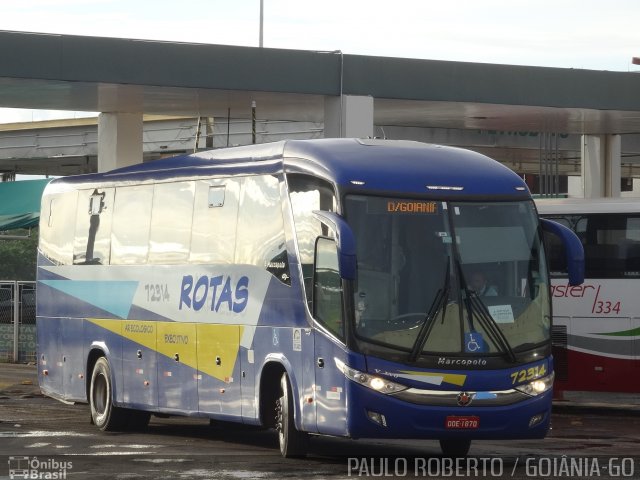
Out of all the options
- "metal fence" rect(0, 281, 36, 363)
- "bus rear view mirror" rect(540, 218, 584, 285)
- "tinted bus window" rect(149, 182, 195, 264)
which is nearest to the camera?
"bus rear view mirror" rect(540, 218, 584, 285)

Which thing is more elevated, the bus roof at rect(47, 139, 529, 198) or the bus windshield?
the bus roof at rect(47, 139, 529, 198)

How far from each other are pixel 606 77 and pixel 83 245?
1300 cm

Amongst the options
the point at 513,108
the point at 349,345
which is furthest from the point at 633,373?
the point at 349,345

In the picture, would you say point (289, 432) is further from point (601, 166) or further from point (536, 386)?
point (601, 166)

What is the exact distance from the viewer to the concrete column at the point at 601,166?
119 ft

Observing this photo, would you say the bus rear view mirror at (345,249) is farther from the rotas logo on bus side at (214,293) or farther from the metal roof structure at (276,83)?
the metal roof structure at (276,83)

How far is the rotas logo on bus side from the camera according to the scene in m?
16.1

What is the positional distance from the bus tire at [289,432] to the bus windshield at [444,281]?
4.76ft

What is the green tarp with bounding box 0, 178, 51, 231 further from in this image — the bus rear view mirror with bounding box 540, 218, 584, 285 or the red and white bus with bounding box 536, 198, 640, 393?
the bus rear view mirror with bounding box 540, 218, 584, 285

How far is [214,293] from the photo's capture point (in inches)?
657

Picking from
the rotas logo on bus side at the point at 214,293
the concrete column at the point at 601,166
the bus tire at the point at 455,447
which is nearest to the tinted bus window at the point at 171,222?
the rotas logo on bus side at the point at 214,293

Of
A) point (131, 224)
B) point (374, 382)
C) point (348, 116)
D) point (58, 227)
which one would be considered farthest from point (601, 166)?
point (374, 382)

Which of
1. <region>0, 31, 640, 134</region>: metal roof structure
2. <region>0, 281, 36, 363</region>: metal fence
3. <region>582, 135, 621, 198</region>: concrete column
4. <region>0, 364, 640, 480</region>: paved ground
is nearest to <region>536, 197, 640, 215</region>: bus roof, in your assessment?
<region>0, 364, 640, 480</region>: paved ground

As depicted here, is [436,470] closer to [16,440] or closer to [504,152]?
[16,440]
